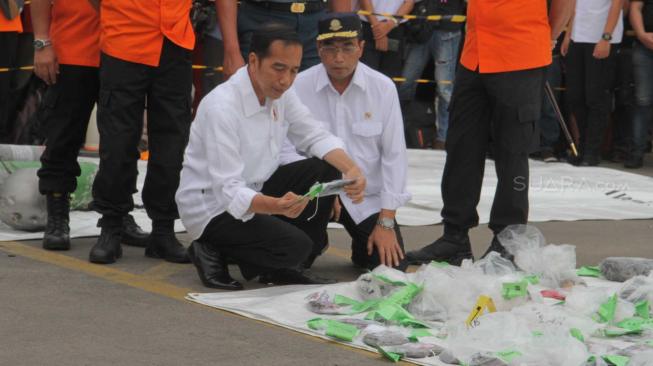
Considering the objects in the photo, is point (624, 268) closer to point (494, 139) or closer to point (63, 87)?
point (494, 139)

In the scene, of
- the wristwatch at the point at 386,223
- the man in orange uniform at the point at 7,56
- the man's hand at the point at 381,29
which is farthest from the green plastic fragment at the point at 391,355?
the man's hand at the point at 381,29

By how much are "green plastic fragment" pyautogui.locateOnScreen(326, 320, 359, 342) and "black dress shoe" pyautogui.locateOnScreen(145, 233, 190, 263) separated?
58.4 inches

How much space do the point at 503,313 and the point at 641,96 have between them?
666 centimetres

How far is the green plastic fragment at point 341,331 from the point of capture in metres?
4.54

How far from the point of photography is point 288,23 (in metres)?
6.68

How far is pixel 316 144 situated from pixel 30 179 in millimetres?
1873

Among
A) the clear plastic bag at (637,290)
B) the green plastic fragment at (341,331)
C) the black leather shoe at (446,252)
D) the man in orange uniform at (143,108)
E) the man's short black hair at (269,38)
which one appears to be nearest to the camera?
the green plastic fragment at (341,331)

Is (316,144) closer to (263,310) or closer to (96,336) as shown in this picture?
(263,310)

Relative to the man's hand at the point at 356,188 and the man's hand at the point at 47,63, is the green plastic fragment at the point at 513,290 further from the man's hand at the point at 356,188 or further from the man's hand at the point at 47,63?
the man's hand at the point at 47,63

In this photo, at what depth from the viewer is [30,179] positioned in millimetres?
6758

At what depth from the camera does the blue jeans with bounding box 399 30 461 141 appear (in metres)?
11.1

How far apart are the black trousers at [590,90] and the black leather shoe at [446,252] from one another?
184 inches

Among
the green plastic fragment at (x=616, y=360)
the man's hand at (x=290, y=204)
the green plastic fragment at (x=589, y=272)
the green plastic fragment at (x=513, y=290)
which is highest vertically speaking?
the man's hand at (x=290, y=204)

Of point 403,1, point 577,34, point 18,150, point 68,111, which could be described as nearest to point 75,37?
point 68,111
